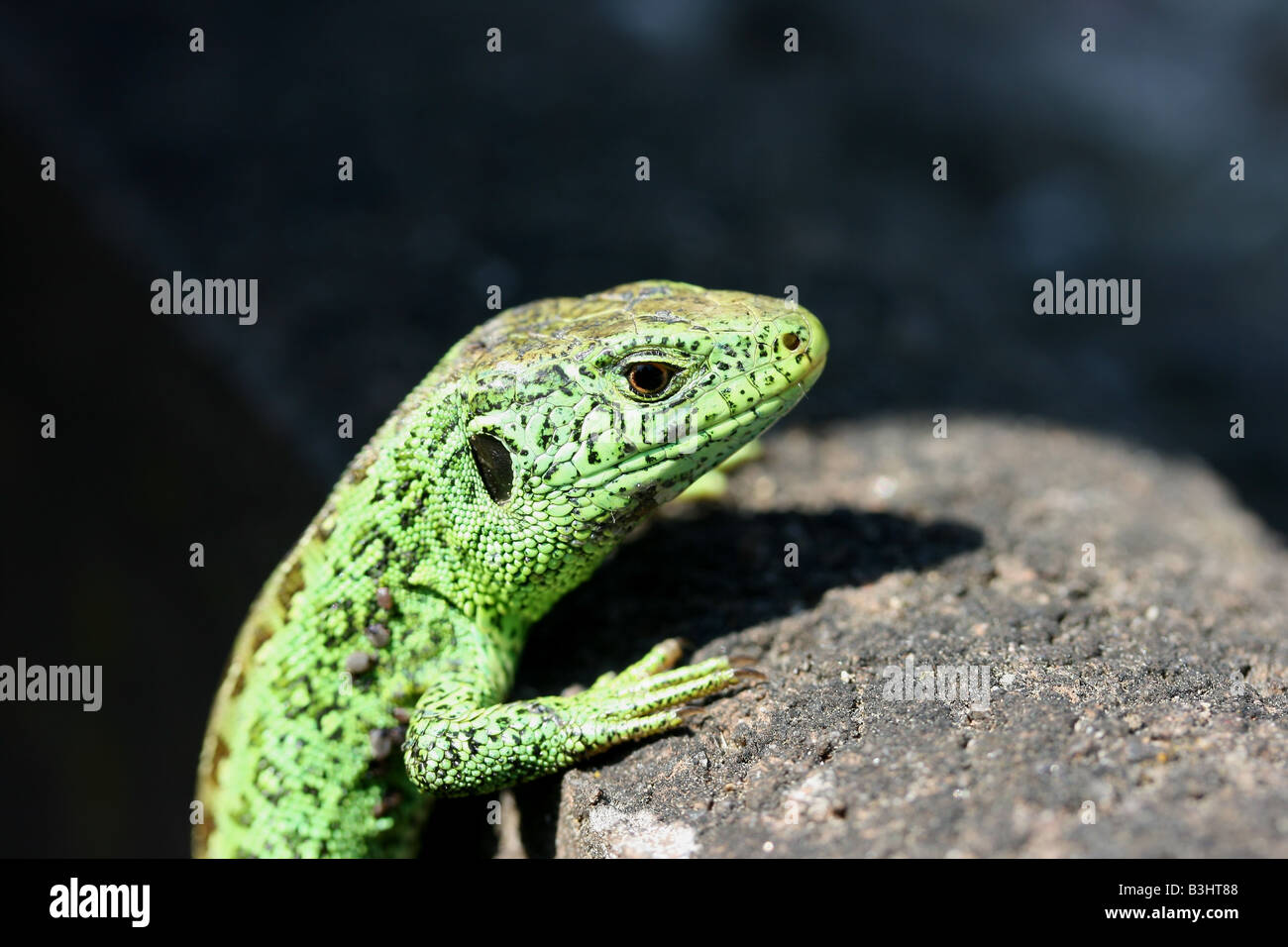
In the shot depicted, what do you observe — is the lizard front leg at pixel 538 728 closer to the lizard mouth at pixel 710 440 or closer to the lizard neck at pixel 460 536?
the lizard neck at pixel 460 536

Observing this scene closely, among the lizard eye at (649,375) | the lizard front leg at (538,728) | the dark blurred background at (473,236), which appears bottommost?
the lizard front leg at (538,728)

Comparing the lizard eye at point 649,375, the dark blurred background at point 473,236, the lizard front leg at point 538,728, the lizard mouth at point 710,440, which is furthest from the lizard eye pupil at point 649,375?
the dark blurred background at point 473,236

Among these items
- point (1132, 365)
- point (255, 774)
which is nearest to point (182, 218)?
point (255, 774)

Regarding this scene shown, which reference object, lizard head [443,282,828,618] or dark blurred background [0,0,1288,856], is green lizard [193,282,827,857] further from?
dark blurred background [0,0,1288,856]

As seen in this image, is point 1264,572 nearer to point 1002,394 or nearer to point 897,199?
point 1002,394

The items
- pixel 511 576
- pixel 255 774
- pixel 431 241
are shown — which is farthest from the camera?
pixel 431 241

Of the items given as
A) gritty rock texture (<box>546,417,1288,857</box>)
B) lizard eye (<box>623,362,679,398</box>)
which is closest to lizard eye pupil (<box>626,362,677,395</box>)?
lizard eye (<box>623,362,679,398</box>)
